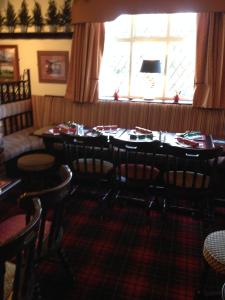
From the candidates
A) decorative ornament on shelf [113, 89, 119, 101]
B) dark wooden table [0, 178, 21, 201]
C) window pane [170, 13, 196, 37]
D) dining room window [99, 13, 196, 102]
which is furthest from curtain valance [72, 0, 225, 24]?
dark wooden table [0, 178, 21, 201]

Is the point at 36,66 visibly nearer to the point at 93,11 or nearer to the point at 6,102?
the point at 6,102

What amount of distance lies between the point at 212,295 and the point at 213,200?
1278 millimetres

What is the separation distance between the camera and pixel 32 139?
4.12 m

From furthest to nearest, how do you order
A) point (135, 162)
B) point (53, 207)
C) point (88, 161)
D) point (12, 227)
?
point (88, 161) → point (135, 162) → point (12, 227) → point (53, 207)

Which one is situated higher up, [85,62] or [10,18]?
[10,18]

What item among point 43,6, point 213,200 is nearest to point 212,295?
point 213,200

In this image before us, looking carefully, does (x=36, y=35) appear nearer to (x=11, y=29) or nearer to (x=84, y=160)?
(x=11, y=29)

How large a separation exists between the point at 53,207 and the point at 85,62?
120 inches

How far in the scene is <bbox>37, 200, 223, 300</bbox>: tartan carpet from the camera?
2037 millimetres

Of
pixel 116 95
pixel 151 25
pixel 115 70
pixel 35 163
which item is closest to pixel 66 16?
pixel 115 70

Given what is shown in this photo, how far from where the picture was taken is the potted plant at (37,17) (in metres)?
4.43

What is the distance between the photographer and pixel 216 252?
66.5 inches

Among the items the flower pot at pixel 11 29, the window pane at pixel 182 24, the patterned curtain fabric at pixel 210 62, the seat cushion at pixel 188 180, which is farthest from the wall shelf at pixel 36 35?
the seat cushion at pixel 188 180

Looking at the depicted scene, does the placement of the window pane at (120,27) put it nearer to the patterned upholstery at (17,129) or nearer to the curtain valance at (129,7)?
the curtain valance at (129,7)
